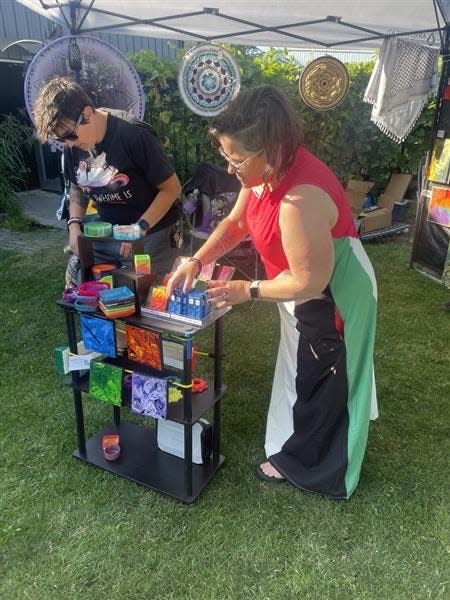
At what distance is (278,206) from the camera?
60.1 inches

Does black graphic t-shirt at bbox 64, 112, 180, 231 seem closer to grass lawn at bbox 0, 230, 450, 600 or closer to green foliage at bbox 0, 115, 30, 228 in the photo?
grass lawn at bbox 0, 230, 450, 600

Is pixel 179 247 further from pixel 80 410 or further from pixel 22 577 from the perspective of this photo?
pixel 22 577

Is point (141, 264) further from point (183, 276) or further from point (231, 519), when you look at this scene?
point (231, 519)

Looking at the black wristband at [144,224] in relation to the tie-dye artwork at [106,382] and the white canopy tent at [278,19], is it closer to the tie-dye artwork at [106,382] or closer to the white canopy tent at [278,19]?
the tie-dye artwork at [106,382]

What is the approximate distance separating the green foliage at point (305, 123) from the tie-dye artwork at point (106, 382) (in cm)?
391

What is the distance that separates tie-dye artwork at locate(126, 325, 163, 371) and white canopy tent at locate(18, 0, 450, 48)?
242cm

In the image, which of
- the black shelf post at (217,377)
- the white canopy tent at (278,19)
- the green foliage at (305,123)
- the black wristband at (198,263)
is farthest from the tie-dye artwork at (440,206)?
the black wristband at (198,263)

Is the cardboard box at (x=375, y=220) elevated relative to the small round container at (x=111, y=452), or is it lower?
elevated

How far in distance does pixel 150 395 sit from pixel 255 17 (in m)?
3.42

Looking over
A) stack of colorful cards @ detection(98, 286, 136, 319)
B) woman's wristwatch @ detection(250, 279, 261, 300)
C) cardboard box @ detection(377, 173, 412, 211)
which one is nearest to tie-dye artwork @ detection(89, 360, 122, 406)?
stack of colorful cards @ detection(98, 286, 136, 319)

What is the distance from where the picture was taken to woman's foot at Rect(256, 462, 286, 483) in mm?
2094

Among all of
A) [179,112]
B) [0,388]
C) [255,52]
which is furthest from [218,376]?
[255,52]

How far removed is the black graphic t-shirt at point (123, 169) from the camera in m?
2.14

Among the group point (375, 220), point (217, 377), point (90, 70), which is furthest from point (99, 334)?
point (375, 220)
